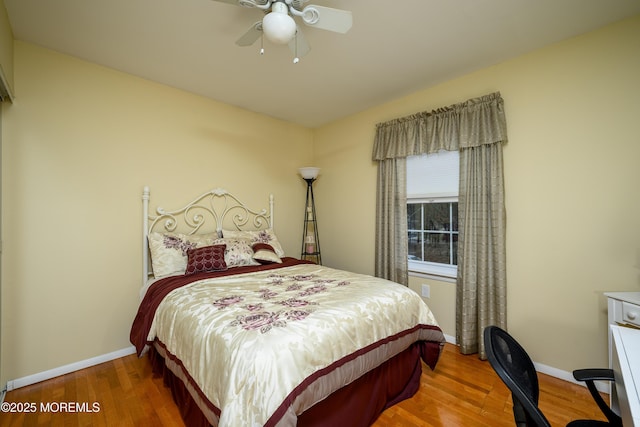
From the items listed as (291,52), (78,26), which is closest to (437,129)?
(291,52)

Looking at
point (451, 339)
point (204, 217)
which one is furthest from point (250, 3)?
point (451, 339)

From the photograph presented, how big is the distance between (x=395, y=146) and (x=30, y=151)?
3.28 meters

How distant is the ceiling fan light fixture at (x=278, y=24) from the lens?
4.61ft

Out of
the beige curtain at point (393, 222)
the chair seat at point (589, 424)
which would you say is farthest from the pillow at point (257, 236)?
the chair seat at point (589, 424)

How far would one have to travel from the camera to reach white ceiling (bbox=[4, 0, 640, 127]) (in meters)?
1.76

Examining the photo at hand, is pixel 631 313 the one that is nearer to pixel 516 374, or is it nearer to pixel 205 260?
pixel 516 374

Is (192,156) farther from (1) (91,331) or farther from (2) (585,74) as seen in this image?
(2) (585,74)

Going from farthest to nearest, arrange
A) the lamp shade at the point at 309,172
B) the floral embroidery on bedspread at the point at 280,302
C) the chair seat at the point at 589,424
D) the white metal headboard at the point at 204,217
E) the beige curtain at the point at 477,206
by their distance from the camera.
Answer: the lamp shade at the point at 309,172 → the white metal headboard at the point at 204,217 → the beige curtain at the point at 477,206 → the floral embroidery on bedspread at the point at 280,302 → the chair seat at the point at 589,424

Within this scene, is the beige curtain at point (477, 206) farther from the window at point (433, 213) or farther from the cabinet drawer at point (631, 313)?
the cabinet drawer at point (631, 313)

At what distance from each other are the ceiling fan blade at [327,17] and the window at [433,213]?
1737mm

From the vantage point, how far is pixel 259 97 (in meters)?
3.08

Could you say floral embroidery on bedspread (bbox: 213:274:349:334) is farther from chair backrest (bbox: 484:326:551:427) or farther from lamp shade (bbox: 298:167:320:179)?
lamp shade (bbox: 298:167:320:179)

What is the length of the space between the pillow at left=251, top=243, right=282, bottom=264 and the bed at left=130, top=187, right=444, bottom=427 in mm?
116

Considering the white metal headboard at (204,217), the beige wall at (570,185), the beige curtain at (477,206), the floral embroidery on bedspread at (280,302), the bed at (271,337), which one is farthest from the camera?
the white metal headboard at (204,217)
